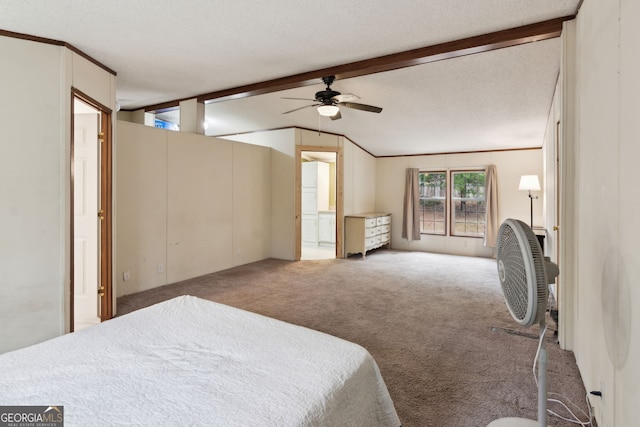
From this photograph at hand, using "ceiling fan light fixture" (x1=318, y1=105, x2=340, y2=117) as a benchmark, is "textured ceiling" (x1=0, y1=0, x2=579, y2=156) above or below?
above

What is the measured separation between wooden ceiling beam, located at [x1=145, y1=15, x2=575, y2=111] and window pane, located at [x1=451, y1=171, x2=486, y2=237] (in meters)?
4.44

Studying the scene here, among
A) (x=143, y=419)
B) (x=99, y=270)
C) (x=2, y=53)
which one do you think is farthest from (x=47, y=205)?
(x=143, y=419)

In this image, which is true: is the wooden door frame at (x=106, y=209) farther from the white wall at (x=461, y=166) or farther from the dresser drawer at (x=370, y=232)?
the white wall at (x=461, y=166)

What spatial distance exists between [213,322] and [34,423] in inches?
31.7

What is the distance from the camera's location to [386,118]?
5574mm

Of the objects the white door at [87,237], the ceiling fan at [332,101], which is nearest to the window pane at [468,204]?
the ceiling fan at [332,101]

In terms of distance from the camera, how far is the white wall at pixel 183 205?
13.5 feet

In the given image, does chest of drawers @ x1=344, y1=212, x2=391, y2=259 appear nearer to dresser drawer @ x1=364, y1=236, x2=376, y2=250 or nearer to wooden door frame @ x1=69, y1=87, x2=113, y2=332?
dresser drawer @ x1=364, y1=236, x2=376, y2=250

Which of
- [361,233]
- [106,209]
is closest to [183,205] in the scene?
[106,209]

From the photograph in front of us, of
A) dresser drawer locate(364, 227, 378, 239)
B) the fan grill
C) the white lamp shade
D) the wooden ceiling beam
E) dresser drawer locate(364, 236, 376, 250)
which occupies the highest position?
the wooden ceiling beam

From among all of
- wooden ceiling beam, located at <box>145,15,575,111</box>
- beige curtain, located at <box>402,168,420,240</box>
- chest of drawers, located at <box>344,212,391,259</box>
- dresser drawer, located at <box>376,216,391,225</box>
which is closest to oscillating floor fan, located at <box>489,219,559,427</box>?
wooden ceiling beam, located at <box>145,15,575,111</box>

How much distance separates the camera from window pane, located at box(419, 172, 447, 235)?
7.46 m

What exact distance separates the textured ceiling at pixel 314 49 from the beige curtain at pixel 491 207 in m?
1.22

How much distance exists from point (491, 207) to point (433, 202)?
49.3 inches
